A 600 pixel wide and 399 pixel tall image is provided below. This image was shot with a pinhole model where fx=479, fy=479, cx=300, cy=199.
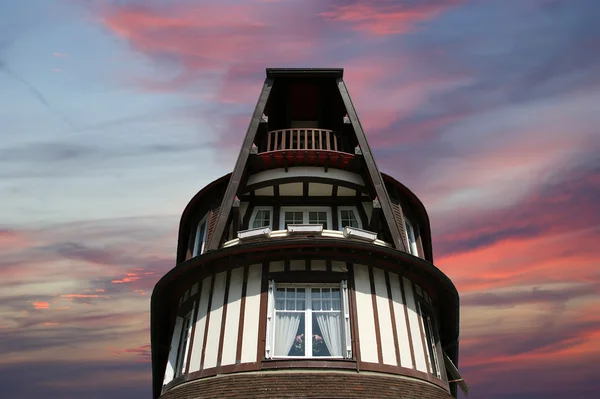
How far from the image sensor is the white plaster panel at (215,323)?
14.2 meters

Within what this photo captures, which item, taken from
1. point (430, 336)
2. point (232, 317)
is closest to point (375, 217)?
point (430, 336)

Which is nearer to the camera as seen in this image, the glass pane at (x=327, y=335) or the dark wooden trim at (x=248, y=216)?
the glass pane at (x=327, y=335)

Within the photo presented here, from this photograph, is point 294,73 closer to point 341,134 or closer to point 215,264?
point 341,134

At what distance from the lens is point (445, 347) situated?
19.5 metres

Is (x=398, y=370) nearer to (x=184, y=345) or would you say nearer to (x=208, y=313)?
(x=208, y=313)

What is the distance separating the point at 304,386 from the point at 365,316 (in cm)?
302

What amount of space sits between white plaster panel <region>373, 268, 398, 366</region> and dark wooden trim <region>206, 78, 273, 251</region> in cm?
547

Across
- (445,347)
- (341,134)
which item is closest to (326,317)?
(445,347)

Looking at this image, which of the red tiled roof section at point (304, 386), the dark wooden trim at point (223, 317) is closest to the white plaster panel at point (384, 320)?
the red tiled roof section at point (304, 386)

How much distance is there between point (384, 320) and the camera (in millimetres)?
14742

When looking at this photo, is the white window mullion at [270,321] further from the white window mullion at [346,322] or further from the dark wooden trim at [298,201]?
the dark wooden trim at [298,201]

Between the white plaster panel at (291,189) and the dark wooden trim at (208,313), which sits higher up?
the white plaster panel at (291,189)

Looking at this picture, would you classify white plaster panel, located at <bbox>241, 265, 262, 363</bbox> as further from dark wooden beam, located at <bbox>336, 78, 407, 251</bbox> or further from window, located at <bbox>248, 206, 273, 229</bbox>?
dark wooden beam, located at <bbox>336, 78, 407, 251</bbox>

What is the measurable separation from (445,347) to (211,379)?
405 inches
